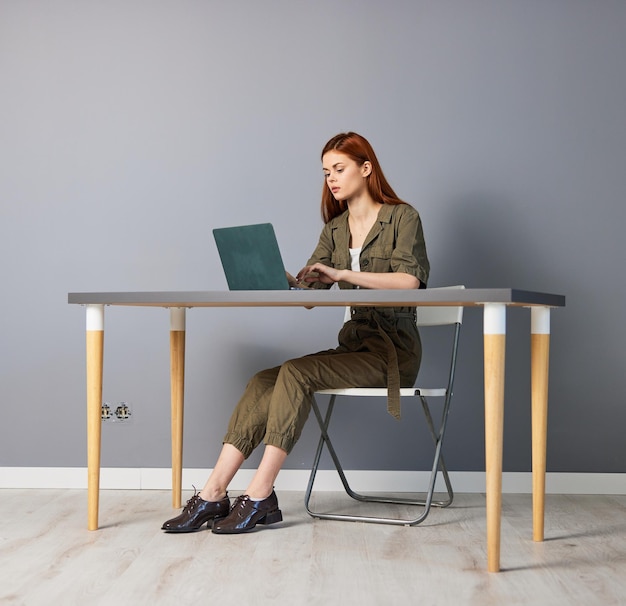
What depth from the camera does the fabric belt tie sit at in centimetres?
272

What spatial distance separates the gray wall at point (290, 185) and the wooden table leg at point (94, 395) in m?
0.81

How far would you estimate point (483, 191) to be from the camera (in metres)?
3.46

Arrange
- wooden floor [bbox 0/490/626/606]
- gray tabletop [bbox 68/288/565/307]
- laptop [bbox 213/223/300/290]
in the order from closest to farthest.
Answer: wooden floor [bbox 0/490/626/606] < gray tabletop [bbox 68/288/565/307] < laptop [bbox 213/223/300/290]

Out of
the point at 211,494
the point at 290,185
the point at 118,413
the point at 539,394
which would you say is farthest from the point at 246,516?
the point at 290,185

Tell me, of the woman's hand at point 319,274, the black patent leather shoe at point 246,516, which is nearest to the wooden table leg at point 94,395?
the black patent leather shoe at point 246,516

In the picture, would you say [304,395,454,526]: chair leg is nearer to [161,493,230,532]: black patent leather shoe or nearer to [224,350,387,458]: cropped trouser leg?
[224,350,387,458]: cropped trouser leg

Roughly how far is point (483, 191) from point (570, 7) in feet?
2.65

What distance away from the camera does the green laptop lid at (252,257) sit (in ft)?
7.93

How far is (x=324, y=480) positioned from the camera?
11.2 feet

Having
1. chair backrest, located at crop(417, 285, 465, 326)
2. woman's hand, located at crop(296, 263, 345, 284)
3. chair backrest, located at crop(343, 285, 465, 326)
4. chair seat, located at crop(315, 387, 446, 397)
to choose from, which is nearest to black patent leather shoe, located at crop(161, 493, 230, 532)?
chair seat, located at crop(315, 387, 446, 397)

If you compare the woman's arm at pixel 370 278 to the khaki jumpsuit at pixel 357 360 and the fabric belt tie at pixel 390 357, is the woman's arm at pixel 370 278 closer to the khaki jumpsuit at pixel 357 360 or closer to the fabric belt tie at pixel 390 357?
the khaki jumpsuit at pixel 357 360

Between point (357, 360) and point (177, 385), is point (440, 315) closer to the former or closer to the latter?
point (357, 360)

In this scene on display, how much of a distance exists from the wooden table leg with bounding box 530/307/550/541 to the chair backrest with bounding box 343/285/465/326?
0.47 metres

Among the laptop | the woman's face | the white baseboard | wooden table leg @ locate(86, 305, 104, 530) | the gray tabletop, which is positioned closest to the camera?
the gray tabletop
